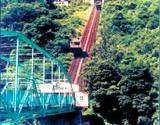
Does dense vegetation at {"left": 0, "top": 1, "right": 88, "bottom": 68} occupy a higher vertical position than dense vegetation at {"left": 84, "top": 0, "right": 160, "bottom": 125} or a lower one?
higher

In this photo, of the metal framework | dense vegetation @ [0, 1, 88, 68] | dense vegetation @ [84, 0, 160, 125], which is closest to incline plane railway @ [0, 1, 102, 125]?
the metal framework

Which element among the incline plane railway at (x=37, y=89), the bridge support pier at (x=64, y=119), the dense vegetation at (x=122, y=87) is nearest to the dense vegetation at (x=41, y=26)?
the incline plane railway at (x=37, y=89)

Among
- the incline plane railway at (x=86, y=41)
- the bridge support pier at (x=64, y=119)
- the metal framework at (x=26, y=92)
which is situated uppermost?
the incline plane railway at (x=86, y=41)

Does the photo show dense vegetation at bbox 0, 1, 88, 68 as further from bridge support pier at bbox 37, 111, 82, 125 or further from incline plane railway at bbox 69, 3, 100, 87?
bridge support pier at bbox 37, 111, 82, 125

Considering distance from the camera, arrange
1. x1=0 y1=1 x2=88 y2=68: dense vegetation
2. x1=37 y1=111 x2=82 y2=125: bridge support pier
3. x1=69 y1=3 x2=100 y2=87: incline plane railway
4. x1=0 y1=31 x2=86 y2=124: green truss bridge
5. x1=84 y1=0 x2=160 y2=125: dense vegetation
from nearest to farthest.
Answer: x1=0 y1=31 x2=86 y2=124: green truss bridge
x1=37 y1=111 x2=82 y2=125: bridge support pier
x1=84 y1=0 x2=160 y2=125: dense vegetation
x1=69 y1=3 x2=100 y2=87: incline plane railway
x1=0 y1=1 x2=88 y2=68: dense vegetation

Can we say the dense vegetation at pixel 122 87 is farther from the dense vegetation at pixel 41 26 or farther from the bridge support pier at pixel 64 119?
the dense vegetation at pixel 41 26

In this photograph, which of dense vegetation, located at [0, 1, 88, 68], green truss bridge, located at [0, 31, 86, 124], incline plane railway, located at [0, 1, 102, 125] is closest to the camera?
incline plane railway, located at [0, 1, 102, 125]
